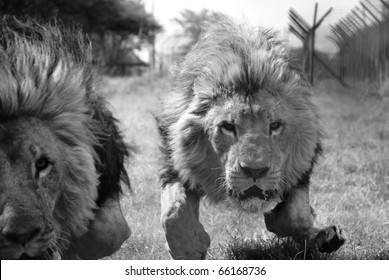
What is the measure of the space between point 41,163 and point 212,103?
117 cm

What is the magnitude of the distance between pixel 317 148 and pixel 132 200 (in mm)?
1653

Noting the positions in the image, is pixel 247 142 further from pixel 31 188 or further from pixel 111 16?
pixel 111 16

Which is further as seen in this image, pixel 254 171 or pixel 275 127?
pixel 275 127

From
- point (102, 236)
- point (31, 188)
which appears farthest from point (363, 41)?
point (31, 188)

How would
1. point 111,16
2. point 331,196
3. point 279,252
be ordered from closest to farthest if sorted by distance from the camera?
point 279,252 → point 331,196 → point 111,16

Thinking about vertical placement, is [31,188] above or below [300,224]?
above

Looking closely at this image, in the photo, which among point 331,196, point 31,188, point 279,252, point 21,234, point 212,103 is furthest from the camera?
point 331,196

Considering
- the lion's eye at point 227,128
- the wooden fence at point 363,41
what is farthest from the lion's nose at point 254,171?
the wooden fence at point 363,41

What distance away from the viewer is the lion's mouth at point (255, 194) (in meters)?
3.90

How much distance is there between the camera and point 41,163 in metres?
3.31

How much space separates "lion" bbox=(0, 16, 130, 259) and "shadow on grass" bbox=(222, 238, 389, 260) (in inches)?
32.0

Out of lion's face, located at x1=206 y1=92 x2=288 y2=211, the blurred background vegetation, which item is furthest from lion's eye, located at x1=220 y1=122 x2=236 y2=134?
the blurred background vegetation

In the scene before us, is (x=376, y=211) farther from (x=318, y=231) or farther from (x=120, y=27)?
(x=120, y=27)
